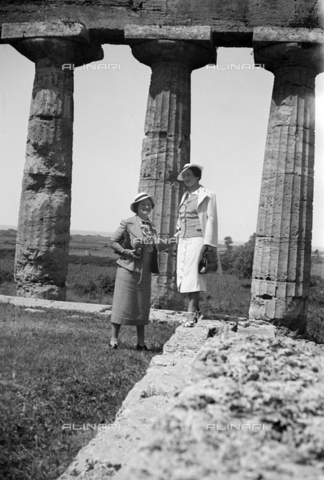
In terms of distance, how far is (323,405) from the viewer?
2432mm

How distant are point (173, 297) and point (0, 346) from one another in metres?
7.08

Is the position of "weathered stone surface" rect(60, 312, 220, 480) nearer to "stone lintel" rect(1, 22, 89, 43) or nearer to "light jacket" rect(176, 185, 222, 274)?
"light jacket" rect(176, 185, 222, 274)

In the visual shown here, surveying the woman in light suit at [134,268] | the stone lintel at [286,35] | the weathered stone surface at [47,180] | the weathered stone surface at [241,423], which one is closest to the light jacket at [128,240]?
the woman in light suit at [134,268]

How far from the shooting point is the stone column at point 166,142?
12.8m

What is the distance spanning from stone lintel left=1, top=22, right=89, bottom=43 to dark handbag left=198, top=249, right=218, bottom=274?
6.94 metres

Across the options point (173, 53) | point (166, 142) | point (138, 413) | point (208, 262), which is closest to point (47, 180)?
point (166, 142)

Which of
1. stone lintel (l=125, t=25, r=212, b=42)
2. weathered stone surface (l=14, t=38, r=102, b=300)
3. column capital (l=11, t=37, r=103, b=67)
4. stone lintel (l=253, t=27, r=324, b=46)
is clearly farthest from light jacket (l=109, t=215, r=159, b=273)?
column capital (l=11, t=37, r=103, b=67)

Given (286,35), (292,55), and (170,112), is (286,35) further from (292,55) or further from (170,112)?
(170,112)

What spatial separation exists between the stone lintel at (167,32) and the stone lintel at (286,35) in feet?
3.50

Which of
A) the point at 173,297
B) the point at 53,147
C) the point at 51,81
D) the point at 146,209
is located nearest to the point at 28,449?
the point at 146,209

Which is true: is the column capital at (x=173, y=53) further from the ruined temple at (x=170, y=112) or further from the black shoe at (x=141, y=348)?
the black shoe at (x=141, y=348)

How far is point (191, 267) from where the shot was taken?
8133mm

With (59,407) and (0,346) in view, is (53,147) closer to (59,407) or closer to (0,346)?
(0,346)

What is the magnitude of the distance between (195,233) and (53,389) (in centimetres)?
347
